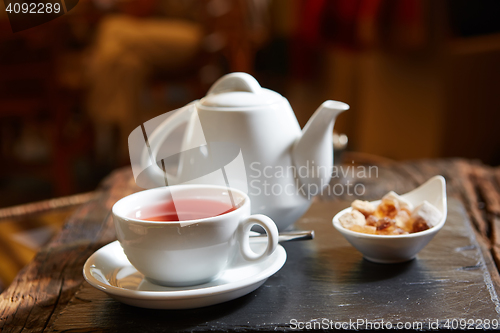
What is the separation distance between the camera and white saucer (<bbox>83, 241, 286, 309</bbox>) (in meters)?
0.41

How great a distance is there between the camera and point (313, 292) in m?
0.47

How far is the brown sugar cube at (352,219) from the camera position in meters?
0.53

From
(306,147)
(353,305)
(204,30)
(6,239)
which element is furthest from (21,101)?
(353,305)

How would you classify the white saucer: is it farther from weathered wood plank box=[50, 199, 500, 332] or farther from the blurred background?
the blurred background

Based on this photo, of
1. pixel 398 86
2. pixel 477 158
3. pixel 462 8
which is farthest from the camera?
pixel 398 86

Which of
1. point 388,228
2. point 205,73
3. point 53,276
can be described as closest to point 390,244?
point 388,228

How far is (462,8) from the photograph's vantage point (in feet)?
5.50

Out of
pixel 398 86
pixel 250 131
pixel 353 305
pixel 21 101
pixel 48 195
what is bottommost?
pixel 48 195

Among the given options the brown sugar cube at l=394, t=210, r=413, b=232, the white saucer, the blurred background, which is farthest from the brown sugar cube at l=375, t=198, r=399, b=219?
the blurred background

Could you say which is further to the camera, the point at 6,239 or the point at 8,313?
the point at 6,239

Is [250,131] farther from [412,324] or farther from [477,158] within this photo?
[477,158]

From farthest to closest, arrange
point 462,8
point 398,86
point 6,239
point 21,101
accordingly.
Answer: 1. point 398,86
2. point 21,101
3. point 462,8
4. point 6,239

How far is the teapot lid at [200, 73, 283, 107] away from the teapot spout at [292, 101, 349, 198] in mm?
57

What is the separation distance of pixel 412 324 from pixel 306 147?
0.77 ft
